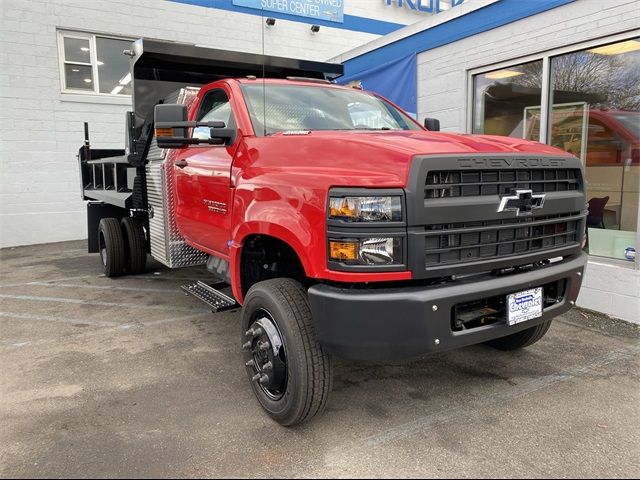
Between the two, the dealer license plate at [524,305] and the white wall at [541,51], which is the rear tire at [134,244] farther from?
the dealer license plate at [524,305]

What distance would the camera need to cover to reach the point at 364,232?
8.05 ft

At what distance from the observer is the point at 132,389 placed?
138 inches

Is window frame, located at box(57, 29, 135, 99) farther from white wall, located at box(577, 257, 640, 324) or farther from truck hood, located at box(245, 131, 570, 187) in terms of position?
white wall, located at box(577, 257, 640, 324)

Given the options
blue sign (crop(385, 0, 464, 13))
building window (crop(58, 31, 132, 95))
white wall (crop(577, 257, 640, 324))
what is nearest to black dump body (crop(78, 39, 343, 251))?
white wall (crop(577, 257, 640, 324))

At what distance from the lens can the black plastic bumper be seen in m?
2.44

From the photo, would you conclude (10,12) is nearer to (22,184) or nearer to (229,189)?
(22,184)

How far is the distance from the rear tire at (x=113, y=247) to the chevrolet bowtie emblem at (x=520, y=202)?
5373mm

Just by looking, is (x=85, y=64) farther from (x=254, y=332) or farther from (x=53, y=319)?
(x=254, y=332)

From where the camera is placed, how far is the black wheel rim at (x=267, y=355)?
115 inches

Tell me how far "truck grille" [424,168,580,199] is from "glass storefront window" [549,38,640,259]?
8.35 feet

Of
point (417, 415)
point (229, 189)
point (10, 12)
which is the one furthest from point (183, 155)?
point (10, 12)

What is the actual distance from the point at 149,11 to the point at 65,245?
16.8 ft

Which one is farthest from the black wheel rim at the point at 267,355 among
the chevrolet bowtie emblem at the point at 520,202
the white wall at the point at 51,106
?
the white wall at the point at 51,106

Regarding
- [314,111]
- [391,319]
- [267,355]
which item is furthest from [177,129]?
[391,319]
